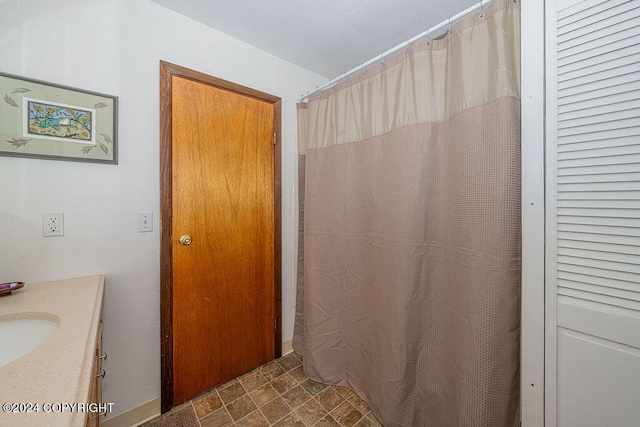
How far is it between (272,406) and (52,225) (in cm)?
149

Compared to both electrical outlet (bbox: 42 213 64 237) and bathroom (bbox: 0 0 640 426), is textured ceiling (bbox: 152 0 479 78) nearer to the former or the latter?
bathroom (bbox: 0 0 640 426)

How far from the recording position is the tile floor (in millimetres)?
1321

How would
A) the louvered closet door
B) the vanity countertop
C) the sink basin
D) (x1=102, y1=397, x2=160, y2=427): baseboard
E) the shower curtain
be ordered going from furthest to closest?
(x1=102, y1=397, x2=160, y2=427): baseboard < the shower curtain < the sink basin < the louvered closet door < the vanity countertop

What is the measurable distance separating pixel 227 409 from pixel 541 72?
216cm

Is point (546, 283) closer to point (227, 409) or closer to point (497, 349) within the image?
point (497, 349)

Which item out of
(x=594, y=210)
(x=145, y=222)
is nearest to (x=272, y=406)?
(x=145, y=222)

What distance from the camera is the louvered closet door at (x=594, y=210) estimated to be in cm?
Result: 66

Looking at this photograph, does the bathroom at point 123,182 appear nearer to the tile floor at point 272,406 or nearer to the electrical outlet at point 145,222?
the electrical outlet at point 145,222

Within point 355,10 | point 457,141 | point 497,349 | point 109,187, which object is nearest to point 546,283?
point 497,349

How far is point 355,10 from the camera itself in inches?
53.2

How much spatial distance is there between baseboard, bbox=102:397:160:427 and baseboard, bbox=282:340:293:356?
83 centimetres

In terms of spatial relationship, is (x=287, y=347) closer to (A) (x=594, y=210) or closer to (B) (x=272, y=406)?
(B) (x=272, y=406)

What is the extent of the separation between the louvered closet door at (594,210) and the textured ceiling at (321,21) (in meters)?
0.80

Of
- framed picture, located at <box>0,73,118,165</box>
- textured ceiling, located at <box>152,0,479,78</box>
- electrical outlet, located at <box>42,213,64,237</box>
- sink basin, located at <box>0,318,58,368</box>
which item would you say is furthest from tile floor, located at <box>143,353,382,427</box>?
textured ceiling, located at <box>152,0,479,78</box>
